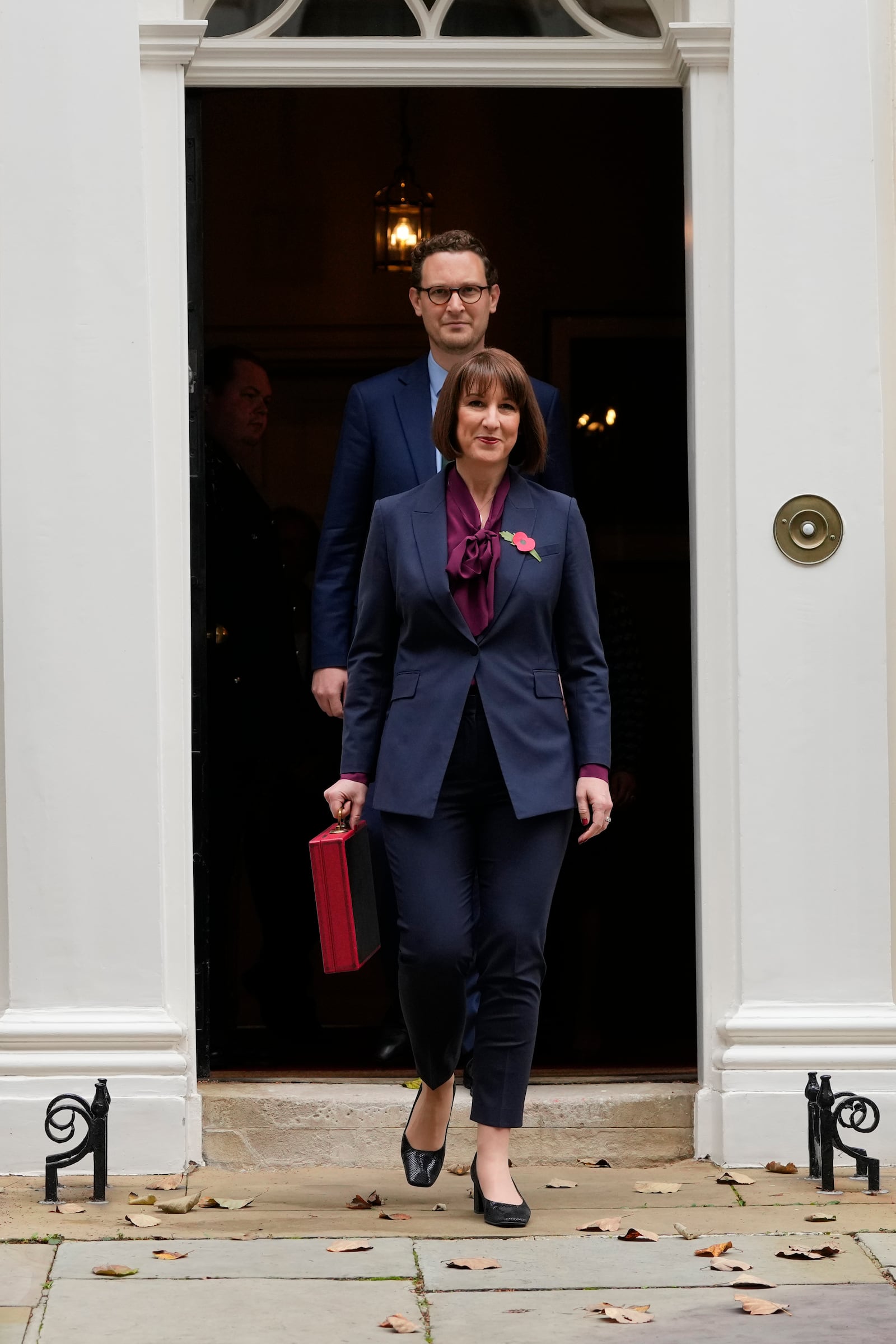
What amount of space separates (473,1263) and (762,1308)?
627mm

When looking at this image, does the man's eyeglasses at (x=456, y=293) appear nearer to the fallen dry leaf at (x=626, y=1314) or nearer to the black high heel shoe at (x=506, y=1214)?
the black high heel shoe at (x=506, y=1214)

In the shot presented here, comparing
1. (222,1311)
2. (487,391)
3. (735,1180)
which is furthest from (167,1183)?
(487,391)

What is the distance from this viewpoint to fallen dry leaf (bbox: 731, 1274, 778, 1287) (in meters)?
3.89

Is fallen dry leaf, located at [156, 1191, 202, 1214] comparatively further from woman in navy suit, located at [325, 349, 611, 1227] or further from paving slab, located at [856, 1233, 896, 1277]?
paving slab, located at [856, 1233, 896, 1277]

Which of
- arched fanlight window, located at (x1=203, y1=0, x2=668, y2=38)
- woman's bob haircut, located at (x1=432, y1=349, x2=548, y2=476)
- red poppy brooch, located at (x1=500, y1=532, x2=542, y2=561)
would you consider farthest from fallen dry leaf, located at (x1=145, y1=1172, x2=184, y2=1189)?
arched fanlight window, located at (x1=203, y1=0, x2=668, y2=38)

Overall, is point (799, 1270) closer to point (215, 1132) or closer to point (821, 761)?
point (821, 761)

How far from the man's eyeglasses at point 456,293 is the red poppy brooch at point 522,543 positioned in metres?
0.88

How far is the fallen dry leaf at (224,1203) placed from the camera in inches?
183

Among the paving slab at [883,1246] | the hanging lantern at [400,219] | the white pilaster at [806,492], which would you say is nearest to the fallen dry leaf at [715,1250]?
the paving slab at [883,1246]

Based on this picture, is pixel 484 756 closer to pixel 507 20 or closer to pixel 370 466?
pixel 370 466

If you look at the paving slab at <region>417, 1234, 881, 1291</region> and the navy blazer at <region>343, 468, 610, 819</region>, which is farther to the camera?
the navy blazer at <region>343, 468, 610, 819</region>

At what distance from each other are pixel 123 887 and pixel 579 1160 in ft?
4.70

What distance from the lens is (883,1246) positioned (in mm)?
4188

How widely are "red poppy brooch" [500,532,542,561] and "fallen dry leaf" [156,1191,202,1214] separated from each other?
173 centimetres
